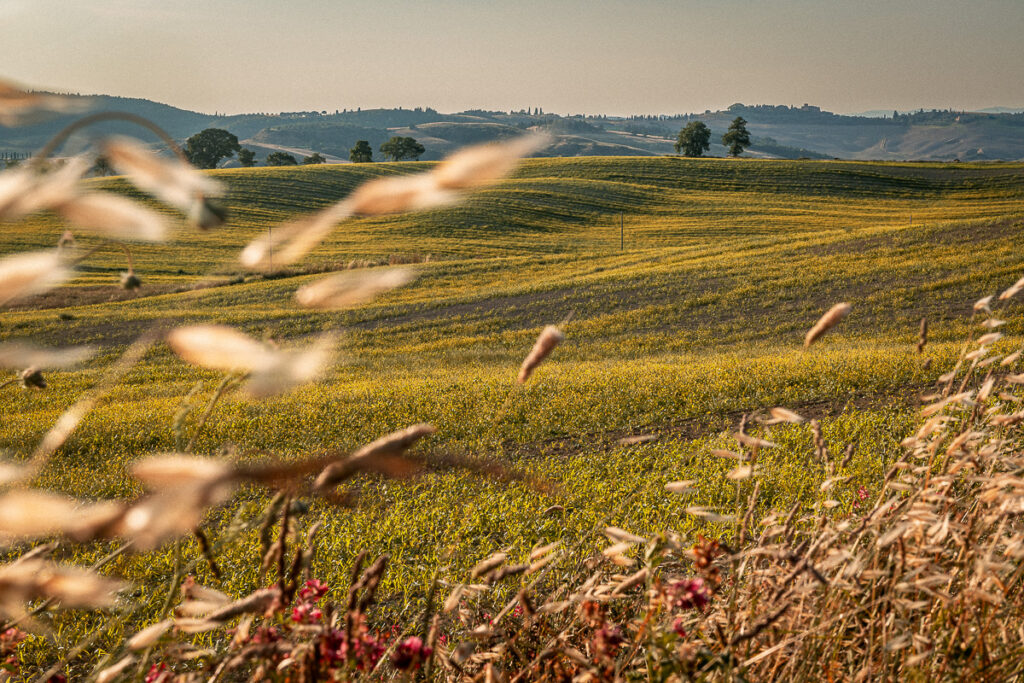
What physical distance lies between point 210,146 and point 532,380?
97.0 m

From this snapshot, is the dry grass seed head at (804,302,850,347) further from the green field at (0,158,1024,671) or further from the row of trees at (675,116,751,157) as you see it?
the row of trees at (675,116,751,157)

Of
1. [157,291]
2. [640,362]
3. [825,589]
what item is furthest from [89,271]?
[825,589]

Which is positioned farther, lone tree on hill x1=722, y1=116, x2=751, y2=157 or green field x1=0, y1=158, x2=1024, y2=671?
lone tree on hill x1=722, y1=116, x2=751, y2=157

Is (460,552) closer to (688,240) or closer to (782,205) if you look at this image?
(688,240)

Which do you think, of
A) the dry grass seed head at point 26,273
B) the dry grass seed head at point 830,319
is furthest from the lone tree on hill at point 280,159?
the dry grass seed head at point 26,273

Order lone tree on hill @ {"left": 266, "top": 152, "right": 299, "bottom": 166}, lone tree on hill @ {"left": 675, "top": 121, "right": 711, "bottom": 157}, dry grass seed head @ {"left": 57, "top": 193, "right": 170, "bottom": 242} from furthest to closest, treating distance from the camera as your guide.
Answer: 1. lone tree on hill @ {"left": 266, "top": 152, "right": 299, "bottom": 166}
2. lone tree on hill @ {"left": 675, "top": 121, "right": 711, "bottom": 157}
3. dry grass seed head @ {"left": 57, "top": 193, "right": 170, "bottom": 242}

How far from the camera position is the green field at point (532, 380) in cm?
568

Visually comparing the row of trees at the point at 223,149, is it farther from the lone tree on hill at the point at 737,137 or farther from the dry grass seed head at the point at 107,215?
the dry grass seed head at the point at 107,215

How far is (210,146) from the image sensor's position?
313 feet

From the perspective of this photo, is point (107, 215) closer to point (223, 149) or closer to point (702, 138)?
point (223, 149)

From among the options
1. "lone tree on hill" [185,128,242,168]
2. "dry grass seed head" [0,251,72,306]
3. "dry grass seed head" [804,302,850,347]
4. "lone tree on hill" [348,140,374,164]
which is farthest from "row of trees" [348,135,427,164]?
"dry grass seed head" [0,251,72,306]

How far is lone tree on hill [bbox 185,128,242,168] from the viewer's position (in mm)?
94306

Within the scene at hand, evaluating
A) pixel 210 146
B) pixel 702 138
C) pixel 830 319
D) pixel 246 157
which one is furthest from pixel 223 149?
pixel 830 319

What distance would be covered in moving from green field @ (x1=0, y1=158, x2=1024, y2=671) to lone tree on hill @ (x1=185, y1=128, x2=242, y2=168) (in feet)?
187
